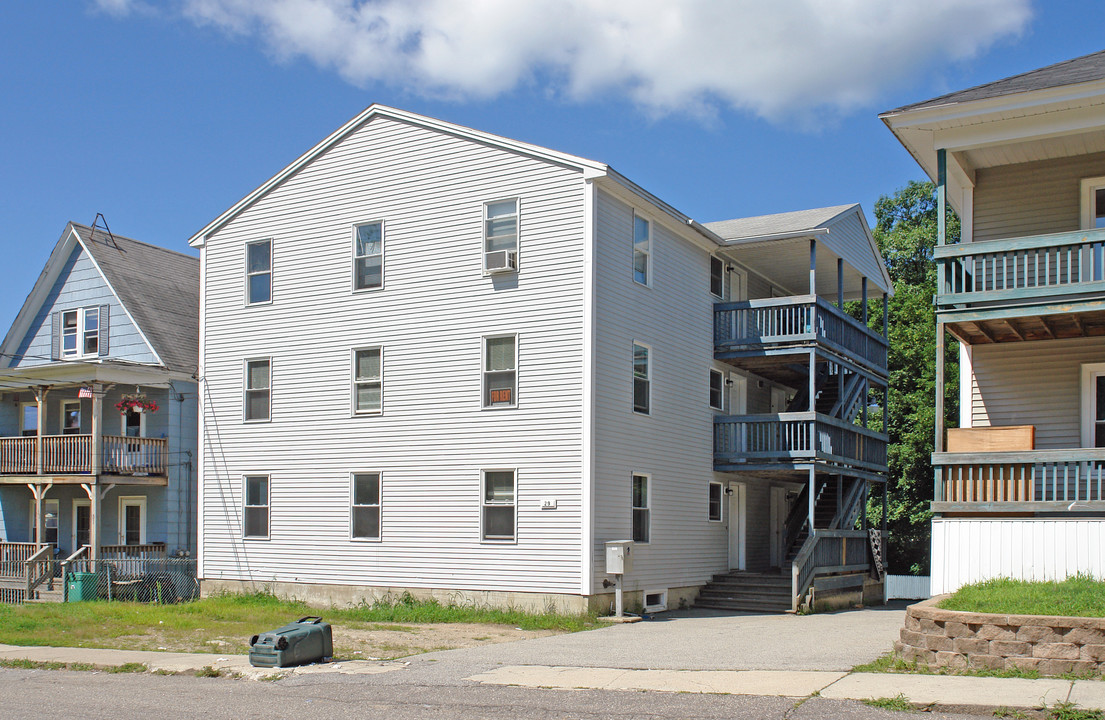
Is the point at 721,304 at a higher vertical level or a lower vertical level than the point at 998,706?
higher

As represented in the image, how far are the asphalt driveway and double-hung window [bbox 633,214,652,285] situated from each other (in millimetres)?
6957

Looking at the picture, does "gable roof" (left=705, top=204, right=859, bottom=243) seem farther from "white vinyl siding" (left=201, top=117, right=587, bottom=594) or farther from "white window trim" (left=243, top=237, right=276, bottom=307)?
"white window trim" (left=243, top=237, right=276, bottom=307)

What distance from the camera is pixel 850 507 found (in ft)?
88.3

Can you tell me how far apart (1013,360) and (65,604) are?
19.7m

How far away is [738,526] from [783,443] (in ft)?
10.5

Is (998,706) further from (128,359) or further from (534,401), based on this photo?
(128,359)

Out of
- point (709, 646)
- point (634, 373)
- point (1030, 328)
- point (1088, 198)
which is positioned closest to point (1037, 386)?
point (1030, 328)

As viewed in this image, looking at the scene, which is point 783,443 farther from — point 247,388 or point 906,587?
point 906,587

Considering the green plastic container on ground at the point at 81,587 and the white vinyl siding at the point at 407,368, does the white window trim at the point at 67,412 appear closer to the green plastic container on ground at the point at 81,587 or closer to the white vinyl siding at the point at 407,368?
the green plastic container on ground at the point at 81,587

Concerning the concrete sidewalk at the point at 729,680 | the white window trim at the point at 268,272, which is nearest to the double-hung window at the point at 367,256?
the white window trim at the point at 268,272

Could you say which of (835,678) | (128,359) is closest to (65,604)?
(128,359)

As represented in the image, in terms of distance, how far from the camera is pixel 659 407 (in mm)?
22781

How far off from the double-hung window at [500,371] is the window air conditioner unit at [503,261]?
1.31 meters

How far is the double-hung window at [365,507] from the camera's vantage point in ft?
74.3
